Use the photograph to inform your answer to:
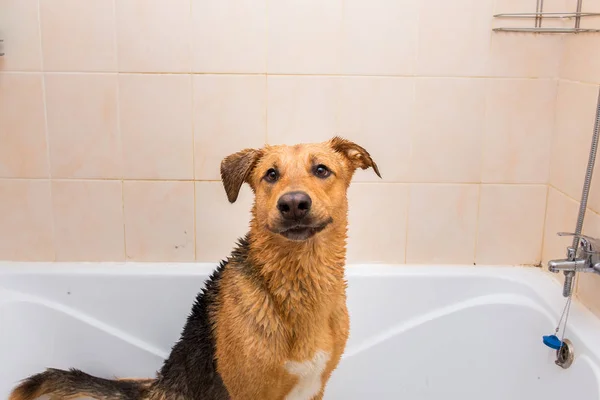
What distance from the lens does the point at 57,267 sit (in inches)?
88.4

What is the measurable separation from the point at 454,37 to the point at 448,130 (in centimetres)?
31

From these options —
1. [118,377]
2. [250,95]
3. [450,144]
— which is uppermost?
[250,95]

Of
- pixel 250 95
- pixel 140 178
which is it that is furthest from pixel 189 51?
pixel 140 178

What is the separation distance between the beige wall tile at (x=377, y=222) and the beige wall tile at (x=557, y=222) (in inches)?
19.7

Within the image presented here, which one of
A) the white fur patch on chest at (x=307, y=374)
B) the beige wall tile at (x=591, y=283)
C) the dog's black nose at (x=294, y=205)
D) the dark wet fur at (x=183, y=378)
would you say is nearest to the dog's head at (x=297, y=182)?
the dog's black nose at (x=294, y=205)

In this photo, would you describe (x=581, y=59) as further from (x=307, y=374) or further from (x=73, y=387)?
(x=73, y=387)

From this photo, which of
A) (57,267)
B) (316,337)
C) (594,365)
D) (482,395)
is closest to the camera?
(316,337)

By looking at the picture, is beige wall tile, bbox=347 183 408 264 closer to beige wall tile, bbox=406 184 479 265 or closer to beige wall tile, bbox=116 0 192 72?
beige wall tile, bbox=406 184 479 265

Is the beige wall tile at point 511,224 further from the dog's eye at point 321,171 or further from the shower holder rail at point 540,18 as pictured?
the dog's eye at point 321,171

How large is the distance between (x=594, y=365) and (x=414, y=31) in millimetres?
1173

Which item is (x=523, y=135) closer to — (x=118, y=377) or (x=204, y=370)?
(x=204, y=370)

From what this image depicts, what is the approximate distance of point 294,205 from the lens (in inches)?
56.7

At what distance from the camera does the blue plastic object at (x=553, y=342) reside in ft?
6.09

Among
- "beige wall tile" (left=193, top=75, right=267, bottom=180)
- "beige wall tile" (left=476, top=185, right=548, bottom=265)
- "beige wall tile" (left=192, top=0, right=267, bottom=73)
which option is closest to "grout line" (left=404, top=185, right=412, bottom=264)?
"beige wall tile" (left=476, top=185, right=548, bottom=265)
